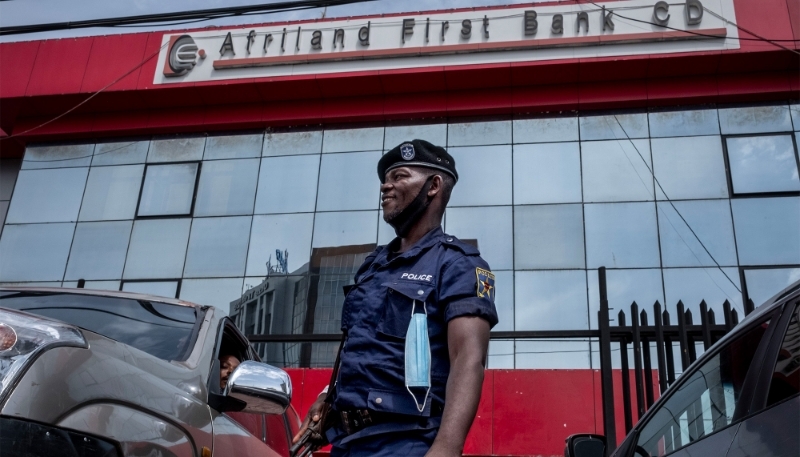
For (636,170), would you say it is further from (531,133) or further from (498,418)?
(498,418)

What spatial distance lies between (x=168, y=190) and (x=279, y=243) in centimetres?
245

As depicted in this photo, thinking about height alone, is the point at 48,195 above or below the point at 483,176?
below

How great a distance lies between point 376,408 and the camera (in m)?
2.38

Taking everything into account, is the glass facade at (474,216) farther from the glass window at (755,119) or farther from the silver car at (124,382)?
the silver car at (124,382)

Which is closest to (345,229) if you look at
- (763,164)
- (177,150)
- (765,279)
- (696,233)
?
(177,150)

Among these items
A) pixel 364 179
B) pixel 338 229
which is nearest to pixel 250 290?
pixel 338 229

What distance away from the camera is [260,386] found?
2.74 m

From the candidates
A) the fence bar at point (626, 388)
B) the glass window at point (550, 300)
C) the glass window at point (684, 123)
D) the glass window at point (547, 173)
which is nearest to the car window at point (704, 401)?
the fence bar at point (626, 388)

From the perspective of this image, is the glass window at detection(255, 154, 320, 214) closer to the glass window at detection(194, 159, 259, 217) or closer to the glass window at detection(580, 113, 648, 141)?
the glass window at detection(194, 159, 259, 217)

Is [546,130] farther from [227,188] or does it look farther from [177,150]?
[177,150]

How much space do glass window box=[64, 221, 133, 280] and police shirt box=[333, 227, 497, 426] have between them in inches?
471

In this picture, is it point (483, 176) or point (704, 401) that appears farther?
point (483, 176)

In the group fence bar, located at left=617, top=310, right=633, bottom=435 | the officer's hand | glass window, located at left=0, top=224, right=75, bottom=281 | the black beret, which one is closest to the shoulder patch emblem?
the black beret

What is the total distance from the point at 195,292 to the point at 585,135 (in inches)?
277
